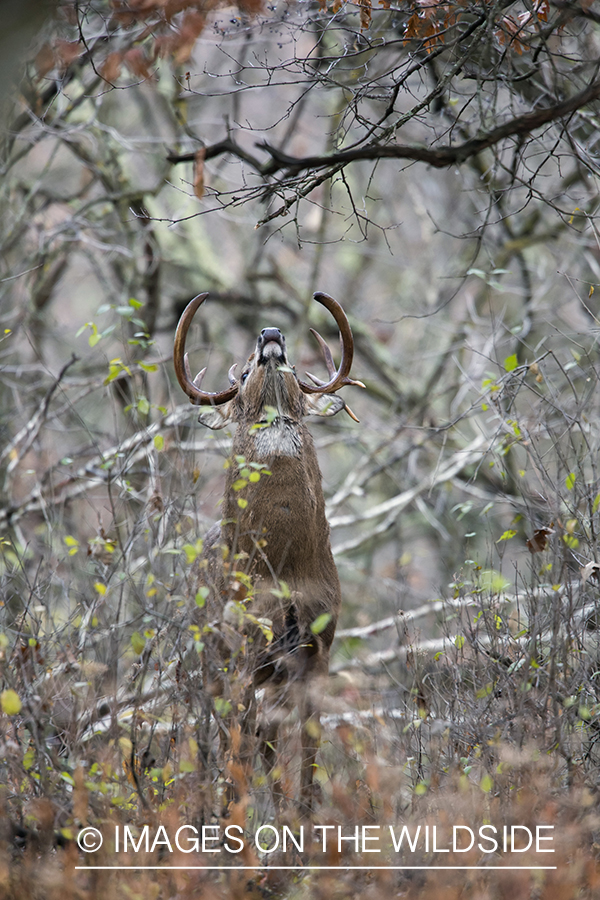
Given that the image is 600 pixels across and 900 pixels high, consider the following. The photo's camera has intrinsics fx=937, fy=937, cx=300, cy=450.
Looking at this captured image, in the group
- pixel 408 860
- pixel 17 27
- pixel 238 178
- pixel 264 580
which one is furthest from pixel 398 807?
pixel 238 178

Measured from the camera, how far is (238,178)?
1368 cm

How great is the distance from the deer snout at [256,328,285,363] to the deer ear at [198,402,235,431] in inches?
17.2

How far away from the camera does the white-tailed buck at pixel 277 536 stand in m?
5.25

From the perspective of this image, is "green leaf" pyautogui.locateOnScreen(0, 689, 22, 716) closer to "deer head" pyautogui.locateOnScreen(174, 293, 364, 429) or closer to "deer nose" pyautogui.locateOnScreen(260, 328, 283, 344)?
"deer head" pyautogui.locateOnScreen(174, 293, 364, 429)

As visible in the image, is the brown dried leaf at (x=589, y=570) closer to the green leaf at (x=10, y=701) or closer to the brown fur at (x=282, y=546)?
the brown fur at (x=282, y=546)

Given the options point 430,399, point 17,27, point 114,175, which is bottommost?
point 17,27

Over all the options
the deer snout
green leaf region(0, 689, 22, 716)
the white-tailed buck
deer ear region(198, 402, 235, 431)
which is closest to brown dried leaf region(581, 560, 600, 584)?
the white-tailed buck

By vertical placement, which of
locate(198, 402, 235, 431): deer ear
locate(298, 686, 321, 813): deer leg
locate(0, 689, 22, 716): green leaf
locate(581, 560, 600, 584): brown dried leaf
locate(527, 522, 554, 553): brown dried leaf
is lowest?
locate(0, 689, 22, 716): green leaf

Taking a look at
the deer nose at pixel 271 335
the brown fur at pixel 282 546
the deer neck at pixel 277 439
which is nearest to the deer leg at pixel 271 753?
the brown fur at pixel 282 546

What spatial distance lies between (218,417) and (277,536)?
3.10 ft

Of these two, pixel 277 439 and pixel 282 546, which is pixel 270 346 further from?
pixel 282 546

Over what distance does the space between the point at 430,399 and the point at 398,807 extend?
778 cm

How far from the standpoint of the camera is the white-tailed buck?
17.2 feet

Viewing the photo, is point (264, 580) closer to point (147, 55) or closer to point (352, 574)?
point (147, 55)
